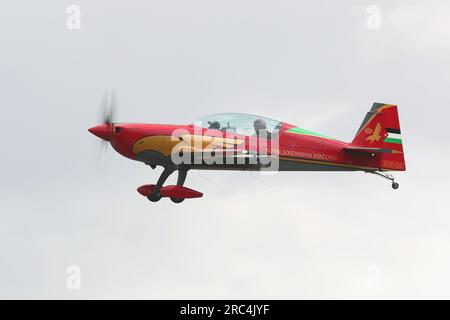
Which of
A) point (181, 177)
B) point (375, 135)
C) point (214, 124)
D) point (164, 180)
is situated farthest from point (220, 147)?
point (375, 135)

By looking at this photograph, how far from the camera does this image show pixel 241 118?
35.8 metres

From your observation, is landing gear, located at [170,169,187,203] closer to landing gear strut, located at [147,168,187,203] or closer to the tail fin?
landing gear strut, located at [147,168,187,203]

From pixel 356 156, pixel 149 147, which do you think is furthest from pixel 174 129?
pixel 356 156

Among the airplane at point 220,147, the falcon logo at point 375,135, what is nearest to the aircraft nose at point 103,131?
the airplane at point 220,147

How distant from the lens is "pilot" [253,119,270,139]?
3584cm

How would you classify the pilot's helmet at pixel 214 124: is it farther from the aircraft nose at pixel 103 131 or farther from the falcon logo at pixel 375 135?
the falcon logo at pixel 375 135

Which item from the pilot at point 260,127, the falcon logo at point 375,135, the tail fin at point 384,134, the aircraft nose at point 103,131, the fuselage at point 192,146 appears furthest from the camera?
the falcon logo at point 375,135

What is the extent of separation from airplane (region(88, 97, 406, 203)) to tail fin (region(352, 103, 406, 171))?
0.71 m

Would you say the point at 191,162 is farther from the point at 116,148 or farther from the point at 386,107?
the point at 386,107

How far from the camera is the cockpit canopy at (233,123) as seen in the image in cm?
3553

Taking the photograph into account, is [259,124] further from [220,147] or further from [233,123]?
[220,147]

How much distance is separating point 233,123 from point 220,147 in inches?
41.1

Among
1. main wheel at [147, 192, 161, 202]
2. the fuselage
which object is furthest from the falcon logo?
main wheel at [147, 192, 161, 202]

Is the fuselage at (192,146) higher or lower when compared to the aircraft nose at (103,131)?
lower
